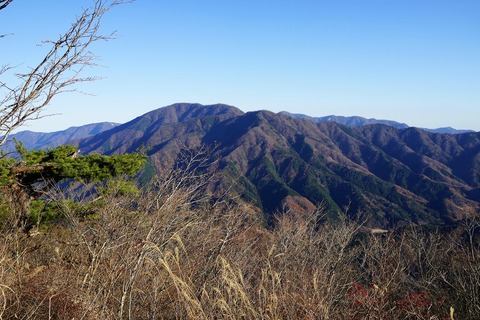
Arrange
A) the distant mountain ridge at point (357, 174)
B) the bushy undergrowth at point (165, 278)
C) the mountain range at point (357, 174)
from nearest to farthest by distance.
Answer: the bushy undergrowth at point (165, 278) → the mountain range at point (357, 174) → the distant mountain ridge at point (357, 174)

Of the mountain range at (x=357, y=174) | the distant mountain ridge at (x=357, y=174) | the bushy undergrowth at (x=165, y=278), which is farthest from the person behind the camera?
the distant mountain ridge at (x=357, y=174)

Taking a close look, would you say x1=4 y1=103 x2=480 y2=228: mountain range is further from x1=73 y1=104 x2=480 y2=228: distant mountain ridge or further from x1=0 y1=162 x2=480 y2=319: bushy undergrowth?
x1=0 y1=162 x2=480 y2=319: bushy undergrowth

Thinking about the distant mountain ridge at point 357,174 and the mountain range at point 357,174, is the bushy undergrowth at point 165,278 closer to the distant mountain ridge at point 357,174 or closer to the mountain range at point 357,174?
the mountain range at point 357,174

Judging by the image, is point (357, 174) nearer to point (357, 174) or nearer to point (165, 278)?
point (357, 174)

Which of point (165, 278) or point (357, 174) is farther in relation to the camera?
point (357, 174)

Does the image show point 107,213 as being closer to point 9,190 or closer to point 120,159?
point 9,190

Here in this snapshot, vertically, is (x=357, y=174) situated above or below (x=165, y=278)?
below

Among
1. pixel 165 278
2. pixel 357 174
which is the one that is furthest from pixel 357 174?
pixel 165 278

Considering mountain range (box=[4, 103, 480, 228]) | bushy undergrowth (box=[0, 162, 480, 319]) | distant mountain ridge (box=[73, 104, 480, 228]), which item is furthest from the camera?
distant mountain ridge (box=[73, 104, 480, 228])

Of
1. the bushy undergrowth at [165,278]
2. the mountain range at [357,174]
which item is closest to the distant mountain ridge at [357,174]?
the mountain range at [357,174]

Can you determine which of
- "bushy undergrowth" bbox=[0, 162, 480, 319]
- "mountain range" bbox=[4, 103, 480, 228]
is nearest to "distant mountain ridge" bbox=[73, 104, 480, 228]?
"mountain range" bbox=[4, 103, 480, 228]

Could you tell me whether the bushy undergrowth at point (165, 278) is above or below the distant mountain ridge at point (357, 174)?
above

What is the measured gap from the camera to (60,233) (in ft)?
42.0

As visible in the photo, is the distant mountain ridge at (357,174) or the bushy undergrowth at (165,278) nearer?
the bushy undergrowth at (165,278)
